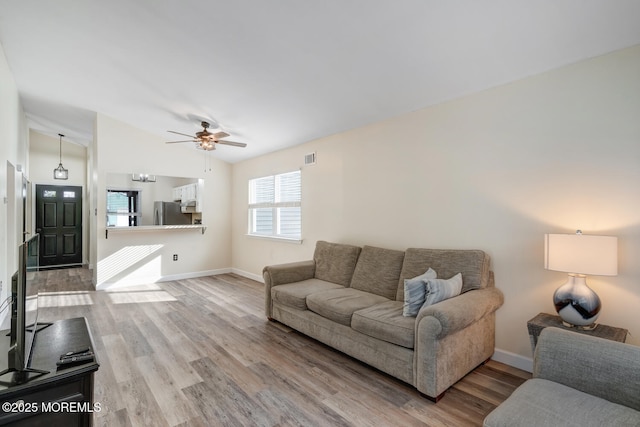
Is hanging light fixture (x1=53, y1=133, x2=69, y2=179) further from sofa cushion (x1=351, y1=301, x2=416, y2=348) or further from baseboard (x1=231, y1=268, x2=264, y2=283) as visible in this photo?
sofa cushion (x1=351, y1=301, x2=416, y2=348)

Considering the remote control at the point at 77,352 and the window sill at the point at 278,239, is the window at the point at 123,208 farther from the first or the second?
the remote control at the point at 77,352

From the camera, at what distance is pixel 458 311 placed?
88.0 inches

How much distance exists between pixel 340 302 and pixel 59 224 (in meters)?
8.18

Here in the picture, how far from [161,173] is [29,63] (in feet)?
7.94

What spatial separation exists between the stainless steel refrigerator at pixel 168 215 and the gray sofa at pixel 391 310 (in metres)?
3.28

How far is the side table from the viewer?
2.09m

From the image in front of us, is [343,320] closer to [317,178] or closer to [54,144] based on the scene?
[317,178]

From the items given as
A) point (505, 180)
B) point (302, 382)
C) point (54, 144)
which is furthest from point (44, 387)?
point (54, 144)

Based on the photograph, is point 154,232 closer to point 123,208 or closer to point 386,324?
point 123,208

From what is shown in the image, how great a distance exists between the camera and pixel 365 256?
3660 millimetres

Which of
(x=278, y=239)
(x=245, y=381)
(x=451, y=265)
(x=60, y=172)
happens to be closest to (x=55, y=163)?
(x=60, y=172)

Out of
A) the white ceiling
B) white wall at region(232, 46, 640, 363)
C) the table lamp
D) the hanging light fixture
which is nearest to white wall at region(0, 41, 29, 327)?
the white ceiling

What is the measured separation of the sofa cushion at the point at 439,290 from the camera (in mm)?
2459

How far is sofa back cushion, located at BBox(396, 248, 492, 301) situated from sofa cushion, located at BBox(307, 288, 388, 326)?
13.8 inches
